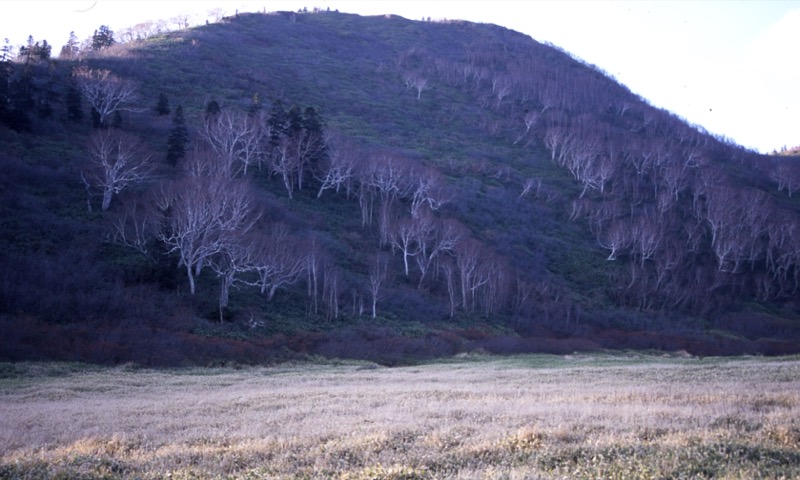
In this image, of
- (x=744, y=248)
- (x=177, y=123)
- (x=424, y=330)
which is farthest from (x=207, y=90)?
(x=744, y=248)

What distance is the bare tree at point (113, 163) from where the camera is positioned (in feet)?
166

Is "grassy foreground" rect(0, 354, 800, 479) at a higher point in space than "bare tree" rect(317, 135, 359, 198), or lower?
lower

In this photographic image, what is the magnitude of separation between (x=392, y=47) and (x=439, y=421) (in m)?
157

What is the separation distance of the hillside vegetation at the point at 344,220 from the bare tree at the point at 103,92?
276mm

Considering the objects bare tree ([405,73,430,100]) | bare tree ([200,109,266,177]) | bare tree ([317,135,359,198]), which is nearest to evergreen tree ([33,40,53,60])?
bare tree ([200,109,266,177])

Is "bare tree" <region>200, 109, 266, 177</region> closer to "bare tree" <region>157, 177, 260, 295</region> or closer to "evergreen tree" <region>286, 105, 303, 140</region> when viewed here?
"evergreen tree" <region>286, 105, 303, 140</region>

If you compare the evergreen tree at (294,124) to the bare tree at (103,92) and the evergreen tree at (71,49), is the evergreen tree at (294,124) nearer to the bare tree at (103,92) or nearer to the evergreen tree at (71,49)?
the bare tree at (103,92)

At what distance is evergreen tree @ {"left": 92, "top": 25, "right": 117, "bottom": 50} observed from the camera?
10862 cm

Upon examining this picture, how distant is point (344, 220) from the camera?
6731 centimetres

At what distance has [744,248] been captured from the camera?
278 ft

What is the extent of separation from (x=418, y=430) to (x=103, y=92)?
67742 mm

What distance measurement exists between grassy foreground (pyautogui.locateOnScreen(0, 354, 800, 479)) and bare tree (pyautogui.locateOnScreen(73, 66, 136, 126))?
5175 cm

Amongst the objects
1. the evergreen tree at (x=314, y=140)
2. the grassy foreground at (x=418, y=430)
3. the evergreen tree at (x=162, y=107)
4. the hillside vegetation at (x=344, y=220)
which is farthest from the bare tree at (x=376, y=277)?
the evergreen tree at (x=162, y=107)

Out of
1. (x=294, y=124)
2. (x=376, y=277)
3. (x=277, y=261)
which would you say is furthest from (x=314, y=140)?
(x=277, y=261)
